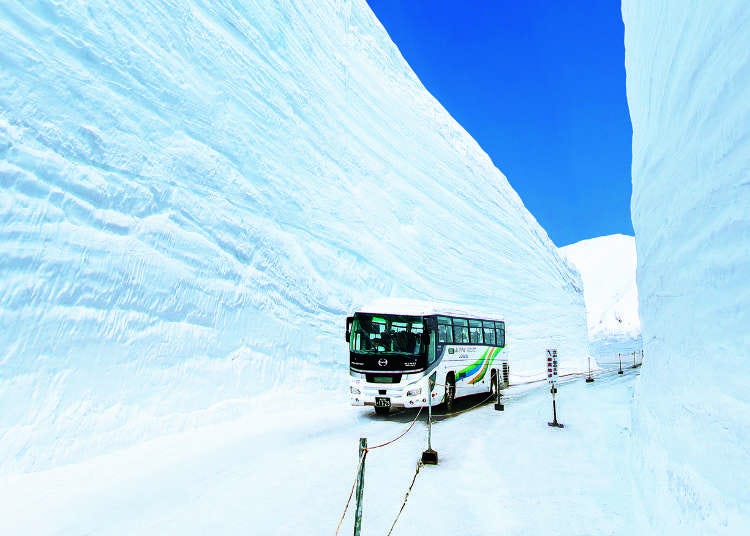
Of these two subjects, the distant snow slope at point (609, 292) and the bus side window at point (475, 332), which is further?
the distant snow slope at point (609, 292)

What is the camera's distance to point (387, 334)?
10.7 m

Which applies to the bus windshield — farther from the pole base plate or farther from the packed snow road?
the pole base plate

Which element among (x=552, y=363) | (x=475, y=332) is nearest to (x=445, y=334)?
(x=475, y=332)

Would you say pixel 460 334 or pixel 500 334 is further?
pixel 500 334

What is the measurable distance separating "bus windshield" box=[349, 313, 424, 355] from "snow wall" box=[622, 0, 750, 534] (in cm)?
507

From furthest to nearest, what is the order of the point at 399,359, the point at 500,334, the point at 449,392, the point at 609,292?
the point at 609,292 < the point at 500,334 < the point at 449,392 < the point at 399,359

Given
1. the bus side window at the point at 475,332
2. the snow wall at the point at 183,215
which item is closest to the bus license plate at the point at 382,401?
the snow wall at the point at 183,215

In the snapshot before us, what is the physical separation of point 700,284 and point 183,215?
10630 mm

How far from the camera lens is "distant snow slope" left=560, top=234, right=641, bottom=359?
6219cm

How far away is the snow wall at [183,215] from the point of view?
26.4 ft

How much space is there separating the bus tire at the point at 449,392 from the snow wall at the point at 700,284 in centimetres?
591

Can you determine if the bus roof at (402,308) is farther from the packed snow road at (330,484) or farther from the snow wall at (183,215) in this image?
the snow wall at (183,215)

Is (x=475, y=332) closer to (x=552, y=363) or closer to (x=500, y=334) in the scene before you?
(x=552, y=363)

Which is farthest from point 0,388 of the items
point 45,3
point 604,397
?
point 604,397
